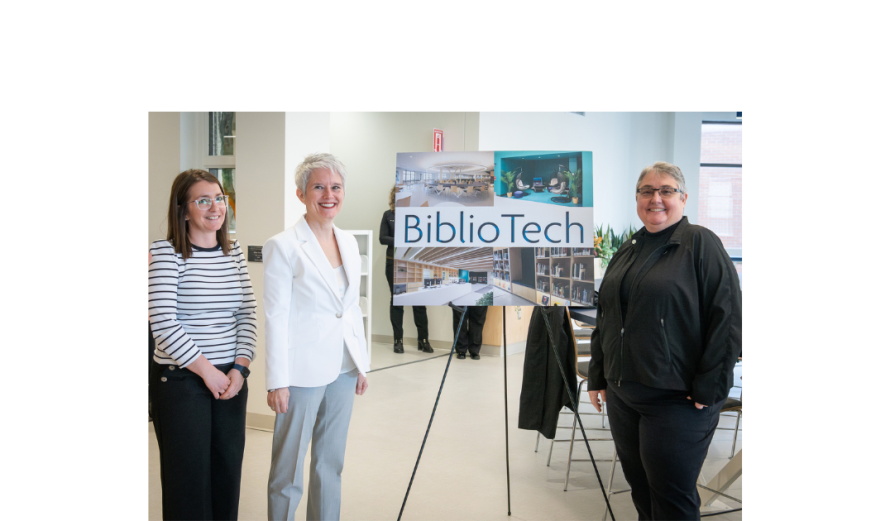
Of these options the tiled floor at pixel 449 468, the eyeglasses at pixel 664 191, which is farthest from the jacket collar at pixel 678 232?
the tiled floor at pixel 449 468

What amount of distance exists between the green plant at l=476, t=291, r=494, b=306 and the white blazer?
1.88 feet

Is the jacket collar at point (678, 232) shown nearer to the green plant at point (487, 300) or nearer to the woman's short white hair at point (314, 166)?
the green plant at point (487, 300)

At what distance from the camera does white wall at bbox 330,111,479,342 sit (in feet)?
22.5

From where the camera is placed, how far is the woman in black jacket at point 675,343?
195 cm

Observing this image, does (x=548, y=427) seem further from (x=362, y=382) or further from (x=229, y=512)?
(x=229, y=512)

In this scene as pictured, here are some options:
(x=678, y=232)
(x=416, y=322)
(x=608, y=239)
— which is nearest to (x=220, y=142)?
(x=416, y=322)

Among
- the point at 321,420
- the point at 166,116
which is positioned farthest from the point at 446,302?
the point at 166,116

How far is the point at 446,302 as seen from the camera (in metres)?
2.52

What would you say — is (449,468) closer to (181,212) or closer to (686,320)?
(686,320)

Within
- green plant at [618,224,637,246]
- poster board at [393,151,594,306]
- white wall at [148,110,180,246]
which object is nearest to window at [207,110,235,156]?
white wall at [148,110,180,246]

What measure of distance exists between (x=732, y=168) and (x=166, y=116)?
28.5ft

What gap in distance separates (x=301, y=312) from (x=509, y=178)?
101 cm

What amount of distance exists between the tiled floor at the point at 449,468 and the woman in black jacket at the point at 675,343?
96cm

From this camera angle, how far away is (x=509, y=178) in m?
2.50
